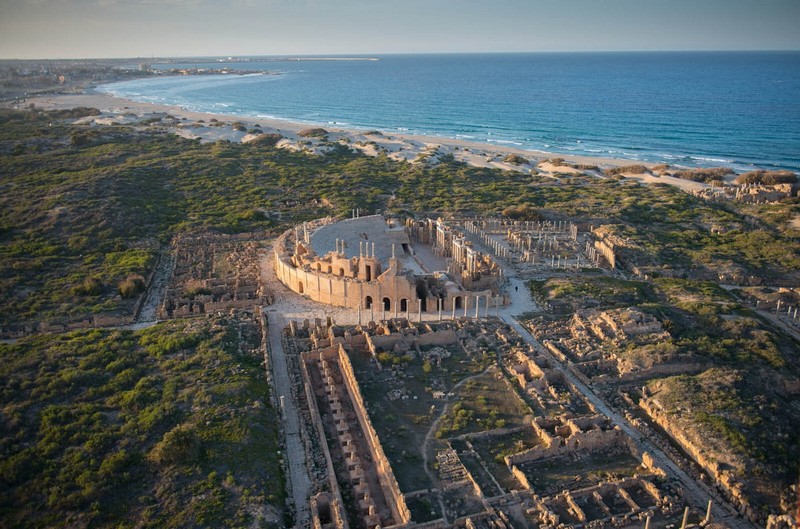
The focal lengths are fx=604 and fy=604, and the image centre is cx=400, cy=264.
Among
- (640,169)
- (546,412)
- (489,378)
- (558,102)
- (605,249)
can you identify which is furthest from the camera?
(558,102)

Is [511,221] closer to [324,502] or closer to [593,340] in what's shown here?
[593,340]

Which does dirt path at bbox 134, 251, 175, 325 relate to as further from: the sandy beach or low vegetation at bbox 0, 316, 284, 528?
the sandy beach

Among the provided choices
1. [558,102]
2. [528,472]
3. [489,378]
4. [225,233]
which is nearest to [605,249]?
[489,378]

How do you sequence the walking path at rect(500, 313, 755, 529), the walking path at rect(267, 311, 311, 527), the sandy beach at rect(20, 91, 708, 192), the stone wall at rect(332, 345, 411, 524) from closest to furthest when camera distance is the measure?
the walking path at rect(500, 313, 755, 529) → the stone wall at rect(332, 345, 411, 524) → the walking path at rect(267, 311, 311, 527) → the sandy beach at rect(20, 91, 708, 192)

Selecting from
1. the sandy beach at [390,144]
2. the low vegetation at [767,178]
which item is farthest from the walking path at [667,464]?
the low vegetation at [767,178]

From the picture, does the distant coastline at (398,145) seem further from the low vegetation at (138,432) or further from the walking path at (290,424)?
the low vegetation at (138,432)

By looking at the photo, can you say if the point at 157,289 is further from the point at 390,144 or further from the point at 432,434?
the point at 390,144

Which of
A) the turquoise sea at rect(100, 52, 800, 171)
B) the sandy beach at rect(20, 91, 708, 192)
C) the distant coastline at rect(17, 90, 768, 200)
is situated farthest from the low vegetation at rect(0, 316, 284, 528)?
the turquoise sea at rect(100, 52, 800, 171)

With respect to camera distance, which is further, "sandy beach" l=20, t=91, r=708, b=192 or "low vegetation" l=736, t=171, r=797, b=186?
"sandy beach" l=20, t=91, r=708, b=192

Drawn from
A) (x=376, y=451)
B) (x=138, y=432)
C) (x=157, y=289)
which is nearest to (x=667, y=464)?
(x=376, y=451)
